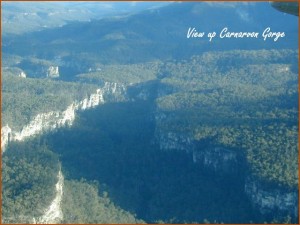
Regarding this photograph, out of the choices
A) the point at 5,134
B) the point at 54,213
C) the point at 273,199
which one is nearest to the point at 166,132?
the point at 5,134

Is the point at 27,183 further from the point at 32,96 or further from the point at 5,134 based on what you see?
the point at 32,96

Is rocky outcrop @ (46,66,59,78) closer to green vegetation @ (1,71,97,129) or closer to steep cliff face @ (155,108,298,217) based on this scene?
green vegetation @ (1,71,97,129)

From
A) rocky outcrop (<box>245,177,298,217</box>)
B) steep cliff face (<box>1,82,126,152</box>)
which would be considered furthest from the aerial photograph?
steep cliff face (<box>1,82,126,152</box>)

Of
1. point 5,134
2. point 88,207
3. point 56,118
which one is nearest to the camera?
point 88,207

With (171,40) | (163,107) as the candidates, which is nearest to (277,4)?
(163,107)

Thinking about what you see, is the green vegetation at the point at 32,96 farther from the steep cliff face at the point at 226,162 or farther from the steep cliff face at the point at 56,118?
the steep cliff face at the point at 226,162

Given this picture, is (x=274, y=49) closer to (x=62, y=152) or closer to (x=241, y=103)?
(x=241, y=103)
